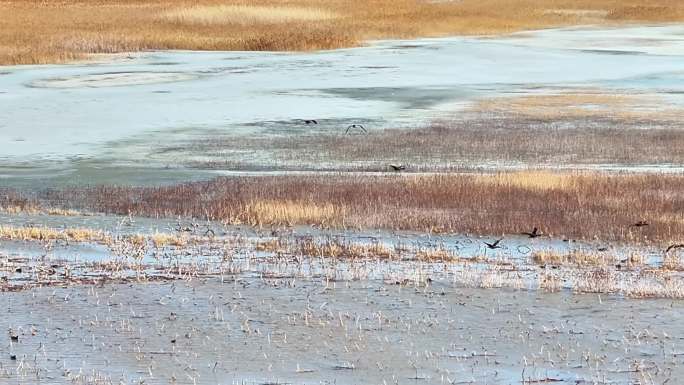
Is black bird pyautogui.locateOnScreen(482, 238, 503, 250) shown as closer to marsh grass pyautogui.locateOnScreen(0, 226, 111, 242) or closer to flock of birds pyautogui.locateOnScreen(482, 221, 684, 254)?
flock of birds pyautogui.locateOnScreen(482, 221, 684, 254)

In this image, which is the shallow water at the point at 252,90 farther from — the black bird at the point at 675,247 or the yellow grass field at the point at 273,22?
the black bird at the point at 675,247

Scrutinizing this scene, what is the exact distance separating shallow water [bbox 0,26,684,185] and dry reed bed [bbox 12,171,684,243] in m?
1.89

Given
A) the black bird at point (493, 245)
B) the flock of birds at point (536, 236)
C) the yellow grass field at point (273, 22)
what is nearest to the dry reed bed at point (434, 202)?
the flock of birds at point (536, 236)

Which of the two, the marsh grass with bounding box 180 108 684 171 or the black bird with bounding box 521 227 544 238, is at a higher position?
the black bird with bounding box 521 227 544 238

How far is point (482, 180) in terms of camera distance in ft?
61.5

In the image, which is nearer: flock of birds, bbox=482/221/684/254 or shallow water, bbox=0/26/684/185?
flock of birds, bbox=482/221/684/254

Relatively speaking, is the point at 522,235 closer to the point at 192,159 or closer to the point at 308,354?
the point at 308,354

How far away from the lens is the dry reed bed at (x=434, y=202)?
1586 centimetres

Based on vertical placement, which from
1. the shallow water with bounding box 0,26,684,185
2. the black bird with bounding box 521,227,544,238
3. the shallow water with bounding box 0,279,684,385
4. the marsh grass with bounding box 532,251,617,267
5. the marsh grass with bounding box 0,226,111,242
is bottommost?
the shallow water with bounding box 0,26,684,185

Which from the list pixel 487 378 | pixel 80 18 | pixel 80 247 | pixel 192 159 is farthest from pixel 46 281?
pixel 80 18

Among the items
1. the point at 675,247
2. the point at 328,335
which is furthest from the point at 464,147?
the point at 328,335

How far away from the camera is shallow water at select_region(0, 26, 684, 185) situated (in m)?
22.8

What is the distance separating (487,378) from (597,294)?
3.07 metres

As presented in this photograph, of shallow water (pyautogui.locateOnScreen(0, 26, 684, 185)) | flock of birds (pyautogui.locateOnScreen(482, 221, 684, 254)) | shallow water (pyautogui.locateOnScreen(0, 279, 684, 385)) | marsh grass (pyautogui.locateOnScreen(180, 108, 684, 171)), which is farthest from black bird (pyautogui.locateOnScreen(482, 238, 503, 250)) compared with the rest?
shallow water (pyautogui.locateOnScreen(0, 26, 684, 185))
